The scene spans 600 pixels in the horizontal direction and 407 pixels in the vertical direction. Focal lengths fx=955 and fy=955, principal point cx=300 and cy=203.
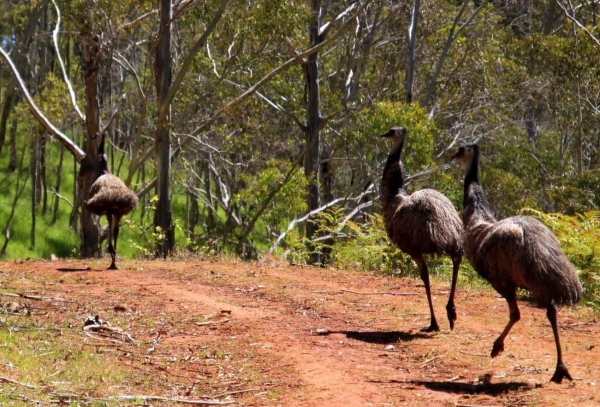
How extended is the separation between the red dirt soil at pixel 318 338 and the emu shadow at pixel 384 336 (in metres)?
0.01

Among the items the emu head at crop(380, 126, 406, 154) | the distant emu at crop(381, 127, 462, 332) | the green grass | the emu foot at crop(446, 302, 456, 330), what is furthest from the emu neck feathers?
the green grass

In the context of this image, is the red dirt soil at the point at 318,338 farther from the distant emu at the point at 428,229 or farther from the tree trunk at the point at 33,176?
the tree trunk at the point at 33,176

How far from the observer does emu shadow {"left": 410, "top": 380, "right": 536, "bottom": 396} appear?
7.97m

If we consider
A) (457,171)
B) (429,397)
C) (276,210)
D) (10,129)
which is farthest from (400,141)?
(10,129)

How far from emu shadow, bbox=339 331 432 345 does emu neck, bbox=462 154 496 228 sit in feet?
5.16

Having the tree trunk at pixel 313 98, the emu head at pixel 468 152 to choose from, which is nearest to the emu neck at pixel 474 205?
the emu head at pixel 468 152

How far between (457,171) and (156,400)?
76.8ft

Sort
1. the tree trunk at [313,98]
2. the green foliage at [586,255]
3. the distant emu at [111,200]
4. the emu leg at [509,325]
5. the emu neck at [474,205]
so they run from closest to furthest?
the emu leg at [509,325] → the emu neck at [474,205] → the green foliage at [586,255] → the distant emu at [111,200] → the tree trunk at [313,98]

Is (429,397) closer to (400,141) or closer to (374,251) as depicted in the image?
(400,141)

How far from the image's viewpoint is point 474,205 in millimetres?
9461

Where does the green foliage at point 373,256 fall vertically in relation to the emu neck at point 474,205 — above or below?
below

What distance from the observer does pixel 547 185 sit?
33656mm

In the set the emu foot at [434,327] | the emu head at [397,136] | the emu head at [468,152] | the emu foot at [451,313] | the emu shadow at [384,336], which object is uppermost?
the emu head at [397,136]

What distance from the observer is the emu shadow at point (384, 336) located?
Result: 10.2 meters
